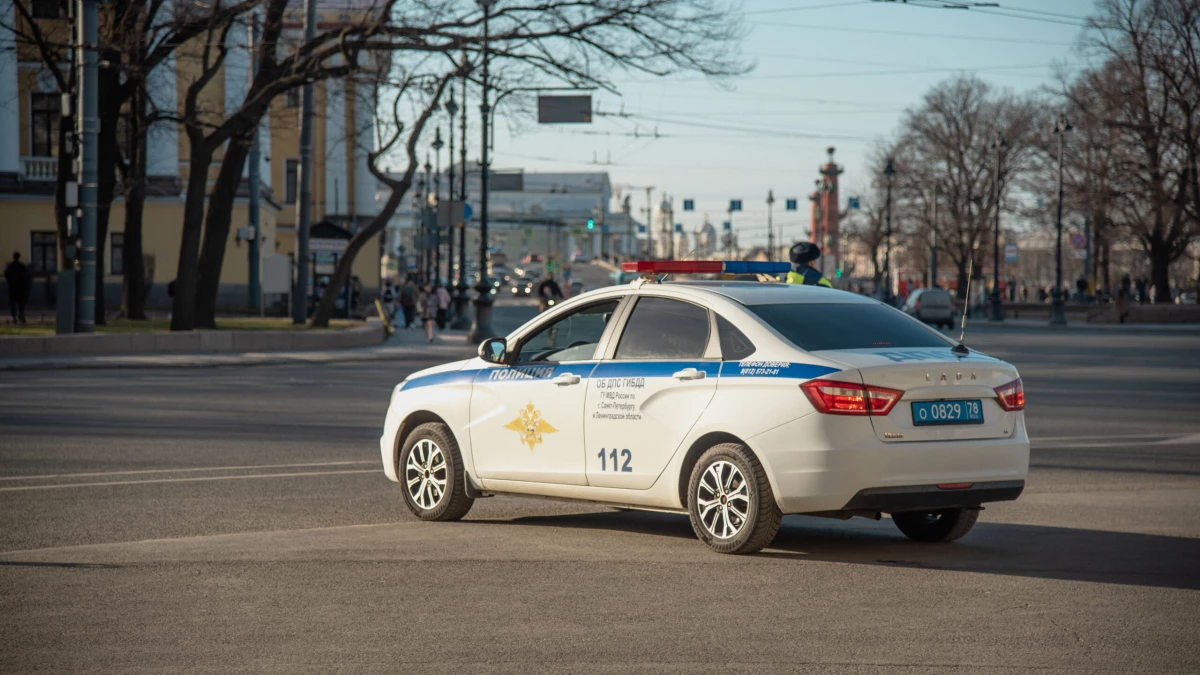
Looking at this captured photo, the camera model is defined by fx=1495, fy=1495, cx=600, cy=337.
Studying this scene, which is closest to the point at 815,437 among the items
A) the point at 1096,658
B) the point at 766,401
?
the point at 766,401

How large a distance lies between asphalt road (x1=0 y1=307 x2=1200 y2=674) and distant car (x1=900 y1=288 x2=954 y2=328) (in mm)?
43471

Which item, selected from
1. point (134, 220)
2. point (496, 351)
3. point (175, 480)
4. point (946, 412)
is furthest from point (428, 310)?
point (946, 412)

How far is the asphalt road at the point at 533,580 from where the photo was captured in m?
5.76

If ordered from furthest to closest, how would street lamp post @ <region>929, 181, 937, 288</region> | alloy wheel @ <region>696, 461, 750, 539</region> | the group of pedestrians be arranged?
1. street lamp post @ <region>929, 181, 937, 288</region>
2. the group of pedestrians
3. alloy wheel @ <region>696, 461, 750, 539</region>

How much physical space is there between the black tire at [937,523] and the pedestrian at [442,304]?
3697 centimetres

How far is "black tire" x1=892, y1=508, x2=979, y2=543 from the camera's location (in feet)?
28.0

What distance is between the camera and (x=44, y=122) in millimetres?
52250

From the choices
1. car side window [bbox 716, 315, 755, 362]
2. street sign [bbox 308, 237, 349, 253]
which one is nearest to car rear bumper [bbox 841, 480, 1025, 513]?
Answer: car side window [bbox 716, 315, 755, 362]

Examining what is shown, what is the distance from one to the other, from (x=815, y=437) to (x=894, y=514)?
1.33 m

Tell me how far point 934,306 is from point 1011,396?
4923 centimetres

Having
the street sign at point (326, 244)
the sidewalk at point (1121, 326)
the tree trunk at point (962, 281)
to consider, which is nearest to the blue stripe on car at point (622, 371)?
the tree trunk at point (962, 281)

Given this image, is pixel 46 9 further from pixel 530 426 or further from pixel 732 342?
pixel 732 342

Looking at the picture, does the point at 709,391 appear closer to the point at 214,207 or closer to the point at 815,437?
the point at 815,437

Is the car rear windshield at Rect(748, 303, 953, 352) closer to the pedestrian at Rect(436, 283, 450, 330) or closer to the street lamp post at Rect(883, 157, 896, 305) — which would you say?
the pedestrian at Rect(436, 283, 450, 330)
